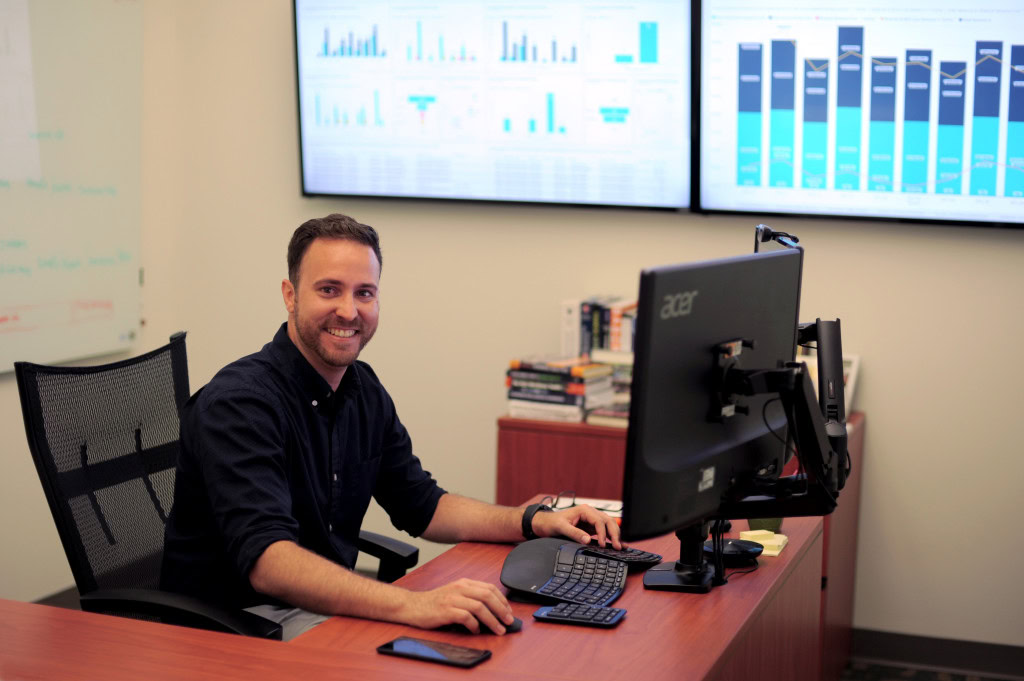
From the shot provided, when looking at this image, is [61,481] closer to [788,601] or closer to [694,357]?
[694,357]

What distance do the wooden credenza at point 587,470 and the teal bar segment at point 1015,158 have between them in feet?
2.70

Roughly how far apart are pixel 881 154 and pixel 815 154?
20 centimetres

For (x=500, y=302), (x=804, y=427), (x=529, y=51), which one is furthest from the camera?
(x=500, y=302)

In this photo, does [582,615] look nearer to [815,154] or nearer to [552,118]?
[815,154]

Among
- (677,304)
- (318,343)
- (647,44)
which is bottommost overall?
(318,343)

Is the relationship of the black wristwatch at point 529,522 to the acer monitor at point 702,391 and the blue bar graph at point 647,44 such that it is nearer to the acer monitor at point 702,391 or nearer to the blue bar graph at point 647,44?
the acer monitor at point 702,391

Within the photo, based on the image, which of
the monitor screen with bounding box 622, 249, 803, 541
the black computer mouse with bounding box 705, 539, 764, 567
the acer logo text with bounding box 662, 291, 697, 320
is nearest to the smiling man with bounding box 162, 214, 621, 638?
the black computer mouse with bounding box 705, 539, 764, 567

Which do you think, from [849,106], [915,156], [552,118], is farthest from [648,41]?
[915,156]

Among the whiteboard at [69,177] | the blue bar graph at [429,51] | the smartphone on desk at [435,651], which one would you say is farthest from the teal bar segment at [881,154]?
the whiteboard at [69,177]

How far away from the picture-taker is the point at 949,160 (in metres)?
3.35

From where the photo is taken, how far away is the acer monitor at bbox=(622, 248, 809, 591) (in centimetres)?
164

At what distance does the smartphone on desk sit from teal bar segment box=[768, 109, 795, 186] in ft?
7.42

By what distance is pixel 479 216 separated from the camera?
3.94 metres

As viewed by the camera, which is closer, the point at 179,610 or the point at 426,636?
the point at 426,636
